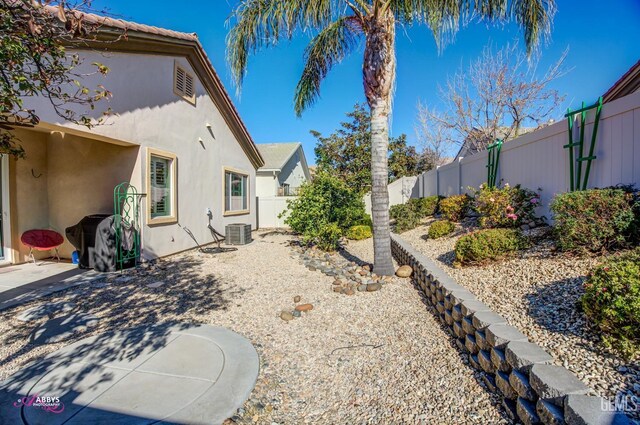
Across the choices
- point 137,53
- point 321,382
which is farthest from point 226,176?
point 321,382

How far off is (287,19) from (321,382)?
21.2ft

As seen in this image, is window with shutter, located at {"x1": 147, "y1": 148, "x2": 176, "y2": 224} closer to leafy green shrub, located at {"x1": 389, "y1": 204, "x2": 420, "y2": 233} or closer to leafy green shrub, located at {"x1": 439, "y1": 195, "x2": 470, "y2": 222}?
leafy green shrub, located at {"x1": 389, "y1": 204, "x2": 420, "y2": 233}

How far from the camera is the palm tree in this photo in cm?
616

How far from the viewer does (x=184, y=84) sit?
906cm

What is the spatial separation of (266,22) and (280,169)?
1240cm

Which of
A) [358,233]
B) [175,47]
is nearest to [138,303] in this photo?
[175,47]

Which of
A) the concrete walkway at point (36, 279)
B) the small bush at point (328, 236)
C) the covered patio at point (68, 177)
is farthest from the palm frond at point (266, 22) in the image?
the concrete walkway at point (36, 279)

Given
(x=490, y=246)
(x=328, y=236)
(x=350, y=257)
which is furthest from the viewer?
(x=328, y=236)

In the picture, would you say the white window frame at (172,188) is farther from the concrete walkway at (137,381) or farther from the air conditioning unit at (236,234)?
the concrete walkway at (137,381)

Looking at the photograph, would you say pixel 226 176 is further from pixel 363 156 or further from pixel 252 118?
pixel 363 156

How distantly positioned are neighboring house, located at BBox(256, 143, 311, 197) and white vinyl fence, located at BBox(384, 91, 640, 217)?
9.07 meters

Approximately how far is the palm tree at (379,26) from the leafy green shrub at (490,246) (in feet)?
5.20

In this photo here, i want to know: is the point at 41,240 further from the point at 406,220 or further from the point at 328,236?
the point at 406,220

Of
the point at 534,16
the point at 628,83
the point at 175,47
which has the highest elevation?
the point at 175,47
